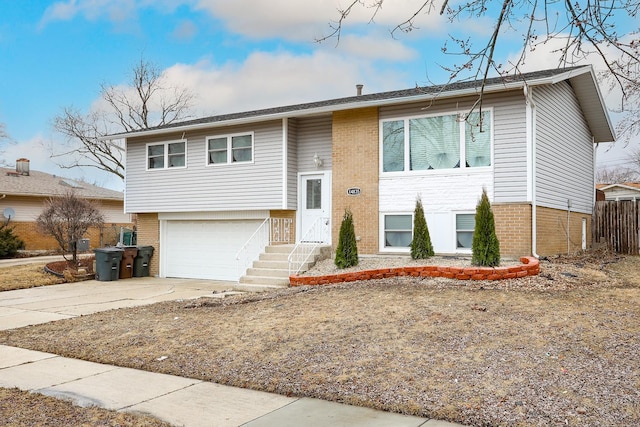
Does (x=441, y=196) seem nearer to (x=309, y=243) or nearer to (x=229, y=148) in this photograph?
(x=309, y=243)

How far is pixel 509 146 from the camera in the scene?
12484mm

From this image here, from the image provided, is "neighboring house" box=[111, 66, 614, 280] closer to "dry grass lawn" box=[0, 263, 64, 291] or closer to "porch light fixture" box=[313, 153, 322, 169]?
"porch light fixture" box=[313, 153, 322, 169]

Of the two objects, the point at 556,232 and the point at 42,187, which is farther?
the point at 42,187

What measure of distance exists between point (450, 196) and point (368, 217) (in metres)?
2.21

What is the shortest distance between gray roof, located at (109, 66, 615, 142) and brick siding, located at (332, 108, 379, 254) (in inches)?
20.5

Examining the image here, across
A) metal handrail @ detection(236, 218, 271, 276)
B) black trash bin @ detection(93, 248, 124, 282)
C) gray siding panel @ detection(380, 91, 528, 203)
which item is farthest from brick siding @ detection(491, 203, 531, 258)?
black trash bin @ detection(93, 248, 124, 282)

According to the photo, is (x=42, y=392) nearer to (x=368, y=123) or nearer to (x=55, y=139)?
(x=368, y=123)

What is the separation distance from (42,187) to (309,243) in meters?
20.9

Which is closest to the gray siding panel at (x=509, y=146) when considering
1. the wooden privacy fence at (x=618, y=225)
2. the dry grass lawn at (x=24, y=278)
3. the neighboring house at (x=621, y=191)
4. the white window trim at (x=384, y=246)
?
the white window trim at (x=384, y=246)

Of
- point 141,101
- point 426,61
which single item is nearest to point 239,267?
point 426,61

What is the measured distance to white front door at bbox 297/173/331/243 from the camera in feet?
50.1

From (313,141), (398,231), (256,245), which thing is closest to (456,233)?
(398,231)

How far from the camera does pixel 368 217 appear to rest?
14.2 m

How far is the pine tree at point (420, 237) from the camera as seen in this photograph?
12.6 m
